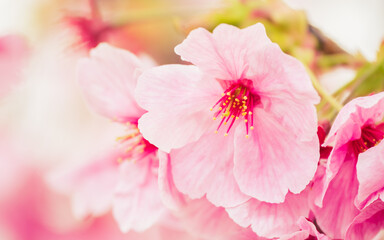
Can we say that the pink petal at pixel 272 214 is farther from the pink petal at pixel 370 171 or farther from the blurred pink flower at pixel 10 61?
the blurred pink flower at pixel 10 61

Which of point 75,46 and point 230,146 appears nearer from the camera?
point 230,146

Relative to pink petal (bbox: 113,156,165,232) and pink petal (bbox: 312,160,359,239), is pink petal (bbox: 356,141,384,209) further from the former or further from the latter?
pink petal (bbox: 113,156,165,232)

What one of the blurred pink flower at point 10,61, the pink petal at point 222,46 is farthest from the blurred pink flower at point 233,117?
the blurred pink flower at point 10,61

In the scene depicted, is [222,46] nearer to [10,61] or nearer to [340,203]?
[340,203]

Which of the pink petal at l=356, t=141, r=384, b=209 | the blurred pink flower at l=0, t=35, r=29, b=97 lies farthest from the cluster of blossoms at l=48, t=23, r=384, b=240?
the blurred pink flower at l=0, t=35, r=29, b=97

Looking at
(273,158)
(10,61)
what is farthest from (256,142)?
(10,61)

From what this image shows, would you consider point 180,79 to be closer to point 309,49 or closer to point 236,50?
point 236,50

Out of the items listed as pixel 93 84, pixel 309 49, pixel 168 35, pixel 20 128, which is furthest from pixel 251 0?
pixel 20 128
